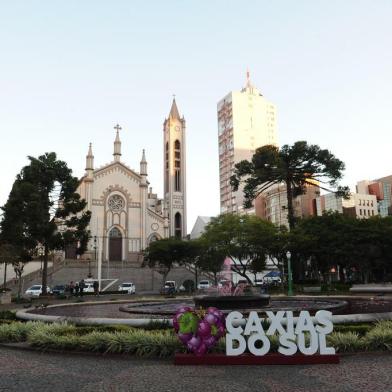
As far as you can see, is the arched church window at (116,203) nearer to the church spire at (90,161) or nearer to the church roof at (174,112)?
the church spire at (90,161)

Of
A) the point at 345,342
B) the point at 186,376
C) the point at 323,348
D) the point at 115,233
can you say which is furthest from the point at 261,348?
the point at 115,233

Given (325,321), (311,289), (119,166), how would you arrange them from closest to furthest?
(325,321) < (311,289) < (119,166)

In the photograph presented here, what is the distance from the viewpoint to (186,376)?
847 centimetres

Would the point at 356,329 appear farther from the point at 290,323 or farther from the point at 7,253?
the point at 7,253

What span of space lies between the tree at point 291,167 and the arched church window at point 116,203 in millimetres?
31477

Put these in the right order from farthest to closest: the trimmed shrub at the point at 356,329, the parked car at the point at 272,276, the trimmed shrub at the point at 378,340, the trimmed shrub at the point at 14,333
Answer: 1. the parked car at the point at 272,276
2. the trimmed shrub at the point at 14,333
3. the trimmed shrub at the point at 356,329
4. the trimmed shrub at the point at 378,340

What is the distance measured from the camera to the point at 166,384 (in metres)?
7.88

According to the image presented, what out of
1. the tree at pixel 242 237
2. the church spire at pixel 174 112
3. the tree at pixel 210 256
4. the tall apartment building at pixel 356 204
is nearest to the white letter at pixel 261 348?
the tree at pixel 242 237

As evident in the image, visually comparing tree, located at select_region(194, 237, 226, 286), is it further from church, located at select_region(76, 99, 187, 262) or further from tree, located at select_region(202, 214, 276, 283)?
church, located at select_region(76, 99, 187, 262)

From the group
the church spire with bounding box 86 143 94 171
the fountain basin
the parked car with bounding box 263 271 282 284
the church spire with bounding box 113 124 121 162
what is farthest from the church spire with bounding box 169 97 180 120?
the fountain basin

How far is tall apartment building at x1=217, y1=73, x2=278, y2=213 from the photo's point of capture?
136000 millimetres

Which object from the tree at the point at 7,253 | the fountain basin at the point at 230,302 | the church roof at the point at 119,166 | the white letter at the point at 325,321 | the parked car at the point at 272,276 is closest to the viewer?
the white letter at the point at 325,321

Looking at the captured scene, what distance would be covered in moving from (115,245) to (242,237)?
3306 cm

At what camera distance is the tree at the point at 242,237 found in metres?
45.5
